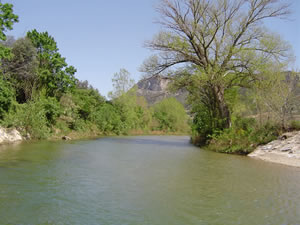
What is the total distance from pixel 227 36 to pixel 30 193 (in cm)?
1664

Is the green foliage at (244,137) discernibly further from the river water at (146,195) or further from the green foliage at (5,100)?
the green foliage at (5,100)

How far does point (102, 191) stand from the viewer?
7.27 metres

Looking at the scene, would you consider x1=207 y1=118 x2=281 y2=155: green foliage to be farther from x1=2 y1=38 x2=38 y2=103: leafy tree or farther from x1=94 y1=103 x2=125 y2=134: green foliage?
x1=94 y1=103 x2=125 y2=134: green foliage

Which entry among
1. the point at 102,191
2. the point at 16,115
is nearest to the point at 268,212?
the point at 102,191

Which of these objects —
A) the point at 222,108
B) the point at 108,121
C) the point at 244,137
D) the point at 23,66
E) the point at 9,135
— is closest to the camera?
the point at 244,137

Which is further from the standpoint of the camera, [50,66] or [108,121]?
[108,121]

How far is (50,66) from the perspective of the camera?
105 feet

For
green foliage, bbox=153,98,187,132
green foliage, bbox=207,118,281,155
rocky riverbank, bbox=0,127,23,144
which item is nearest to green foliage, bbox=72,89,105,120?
rocky riverbank, bbox=0,127,23,144

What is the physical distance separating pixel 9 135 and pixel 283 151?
62.5 ft

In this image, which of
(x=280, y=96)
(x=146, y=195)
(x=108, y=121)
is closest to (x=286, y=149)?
(x=280, y=96)

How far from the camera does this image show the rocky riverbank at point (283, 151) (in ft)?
42.3

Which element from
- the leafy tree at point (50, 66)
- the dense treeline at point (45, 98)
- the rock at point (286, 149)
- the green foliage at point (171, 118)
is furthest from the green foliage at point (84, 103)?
the rock at point (286, 149)

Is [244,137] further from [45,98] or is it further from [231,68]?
[45,98]

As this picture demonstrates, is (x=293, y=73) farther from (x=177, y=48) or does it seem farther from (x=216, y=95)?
(x=177, y=48)
